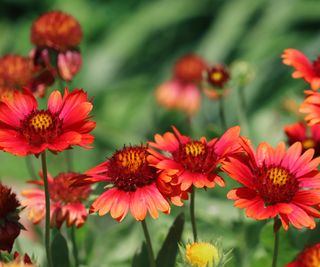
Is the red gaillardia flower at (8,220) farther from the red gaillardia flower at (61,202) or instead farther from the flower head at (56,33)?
the flower head at (56,33)

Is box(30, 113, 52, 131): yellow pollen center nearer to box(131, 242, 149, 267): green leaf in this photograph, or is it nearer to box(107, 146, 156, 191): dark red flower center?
box(107, 146, 156, 191): dark red flower center

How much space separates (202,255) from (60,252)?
0.23m

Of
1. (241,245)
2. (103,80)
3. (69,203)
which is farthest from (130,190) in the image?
(103,80)

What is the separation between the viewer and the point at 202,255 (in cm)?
77

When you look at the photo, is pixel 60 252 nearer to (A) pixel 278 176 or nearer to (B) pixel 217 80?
(A) pixel 278 176

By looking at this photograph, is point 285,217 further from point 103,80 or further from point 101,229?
point 103,80

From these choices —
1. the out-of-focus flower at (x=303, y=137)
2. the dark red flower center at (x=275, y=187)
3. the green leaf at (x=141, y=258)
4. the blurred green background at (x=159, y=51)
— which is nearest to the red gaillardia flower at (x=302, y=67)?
the out-of-focus flower at (x=303, y=137)

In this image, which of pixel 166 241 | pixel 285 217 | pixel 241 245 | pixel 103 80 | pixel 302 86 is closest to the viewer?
pixel 285 217

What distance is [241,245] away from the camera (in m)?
1.18

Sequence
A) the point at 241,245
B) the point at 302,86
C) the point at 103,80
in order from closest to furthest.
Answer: the point at 241,245 → the point at 302,86 → the point at 103,80

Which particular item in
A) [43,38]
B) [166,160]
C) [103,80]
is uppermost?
[103,80]

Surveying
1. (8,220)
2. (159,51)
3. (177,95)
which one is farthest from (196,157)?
(159,51)

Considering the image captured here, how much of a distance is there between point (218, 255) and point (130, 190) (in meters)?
0.13

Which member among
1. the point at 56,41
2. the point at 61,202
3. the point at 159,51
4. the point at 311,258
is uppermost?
the point at 159,51
